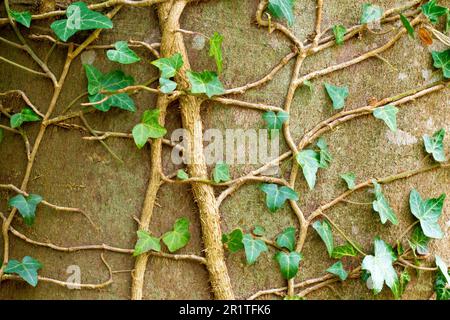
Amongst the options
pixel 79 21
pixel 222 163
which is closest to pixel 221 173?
pixel 222 163

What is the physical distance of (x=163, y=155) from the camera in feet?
5.70

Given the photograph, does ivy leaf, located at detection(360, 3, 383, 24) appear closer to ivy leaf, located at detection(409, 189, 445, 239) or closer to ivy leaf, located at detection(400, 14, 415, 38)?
ivy leaf, located at detection(400, 14, 415, 38)

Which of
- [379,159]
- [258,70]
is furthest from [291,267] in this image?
[258,70]

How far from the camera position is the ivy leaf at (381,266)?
1.72 m

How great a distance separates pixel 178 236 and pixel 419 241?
0.84 metres

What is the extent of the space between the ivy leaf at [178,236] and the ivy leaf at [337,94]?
64cm

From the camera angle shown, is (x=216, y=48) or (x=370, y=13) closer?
(x=216, y=48)

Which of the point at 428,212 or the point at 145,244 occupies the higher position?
the point at 428,212

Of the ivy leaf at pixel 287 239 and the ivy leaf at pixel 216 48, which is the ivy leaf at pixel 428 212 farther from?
the ivy leaf at pixel 216 48

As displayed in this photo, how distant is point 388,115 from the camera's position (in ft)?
5.74

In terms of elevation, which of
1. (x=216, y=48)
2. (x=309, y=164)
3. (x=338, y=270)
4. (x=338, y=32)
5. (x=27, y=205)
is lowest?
(x=338, y=270)

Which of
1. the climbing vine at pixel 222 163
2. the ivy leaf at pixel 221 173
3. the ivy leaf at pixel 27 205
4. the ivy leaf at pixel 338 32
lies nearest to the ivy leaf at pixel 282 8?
the climbing vine at pixel 222 163

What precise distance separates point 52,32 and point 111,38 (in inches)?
8.2

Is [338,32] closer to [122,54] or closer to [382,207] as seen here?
[382,207]
